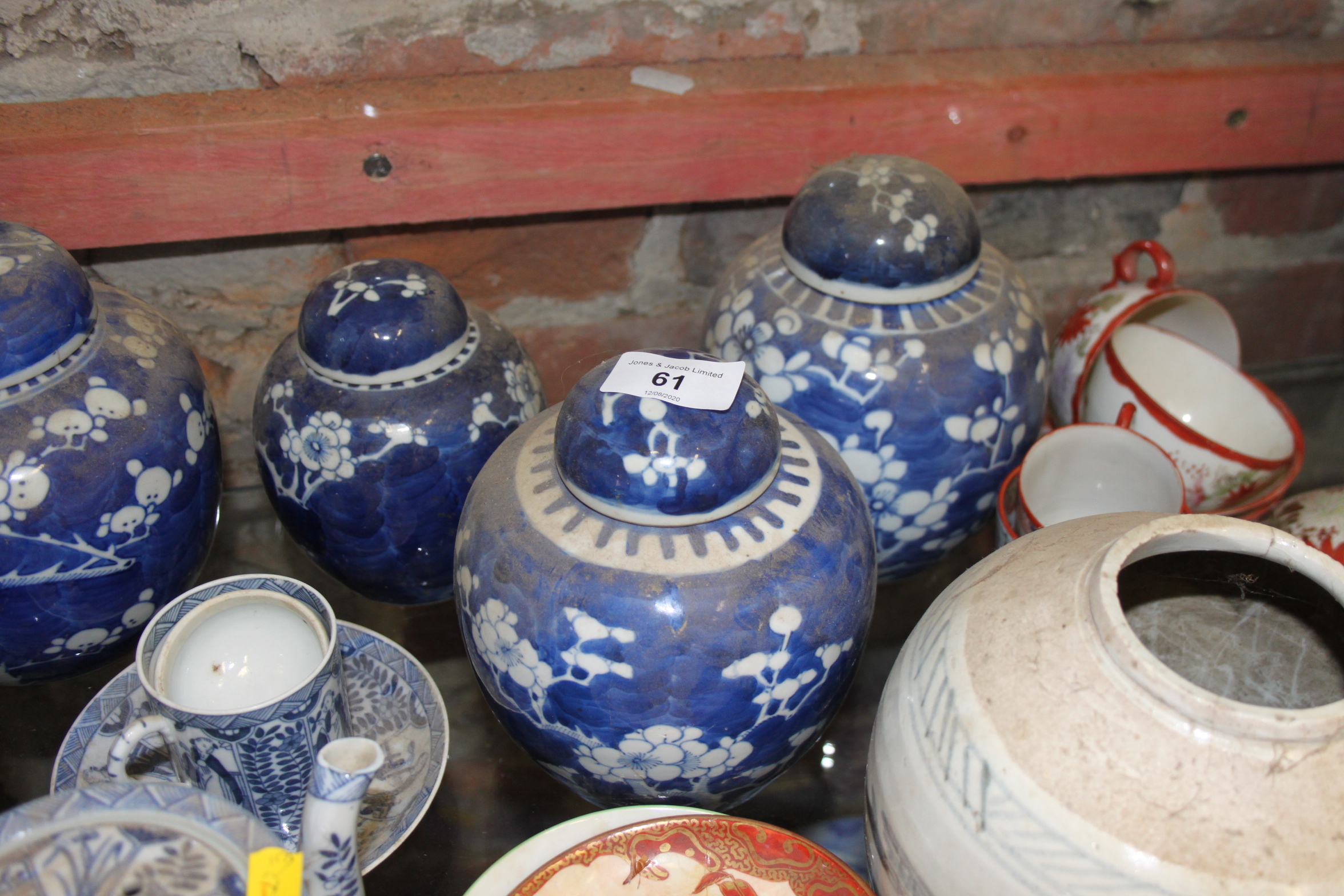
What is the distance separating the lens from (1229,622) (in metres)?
0.88

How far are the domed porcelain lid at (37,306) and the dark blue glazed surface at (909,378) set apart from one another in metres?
0.67

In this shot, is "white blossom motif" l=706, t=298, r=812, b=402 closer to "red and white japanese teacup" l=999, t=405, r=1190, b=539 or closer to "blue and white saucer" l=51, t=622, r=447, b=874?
"red and white japanese teacup" l=999, t=405, r=1190, b=539

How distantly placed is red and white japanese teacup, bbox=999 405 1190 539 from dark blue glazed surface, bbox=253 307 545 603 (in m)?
0.58

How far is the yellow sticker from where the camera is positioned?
1.98 feet

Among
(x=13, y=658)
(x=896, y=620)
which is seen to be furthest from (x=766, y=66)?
(x=13, y=658)

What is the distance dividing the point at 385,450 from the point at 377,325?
128 millimetres

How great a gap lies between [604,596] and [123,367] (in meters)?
0.55

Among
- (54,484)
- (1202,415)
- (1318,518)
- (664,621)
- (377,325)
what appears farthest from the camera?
(1202,415)

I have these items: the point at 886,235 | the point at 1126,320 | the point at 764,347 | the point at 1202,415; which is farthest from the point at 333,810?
the point at 1202,415

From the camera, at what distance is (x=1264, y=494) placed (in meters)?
1.18

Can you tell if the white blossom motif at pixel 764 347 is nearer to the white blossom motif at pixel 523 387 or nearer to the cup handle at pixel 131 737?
the white blossom motif at pixel 523 387

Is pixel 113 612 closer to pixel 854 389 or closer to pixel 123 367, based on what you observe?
pixel 123 367

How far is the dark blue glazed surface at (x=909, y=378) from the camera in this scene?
1.03 meters

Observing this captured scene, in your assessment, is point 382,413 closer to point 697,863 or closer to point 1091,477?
point 697,863
